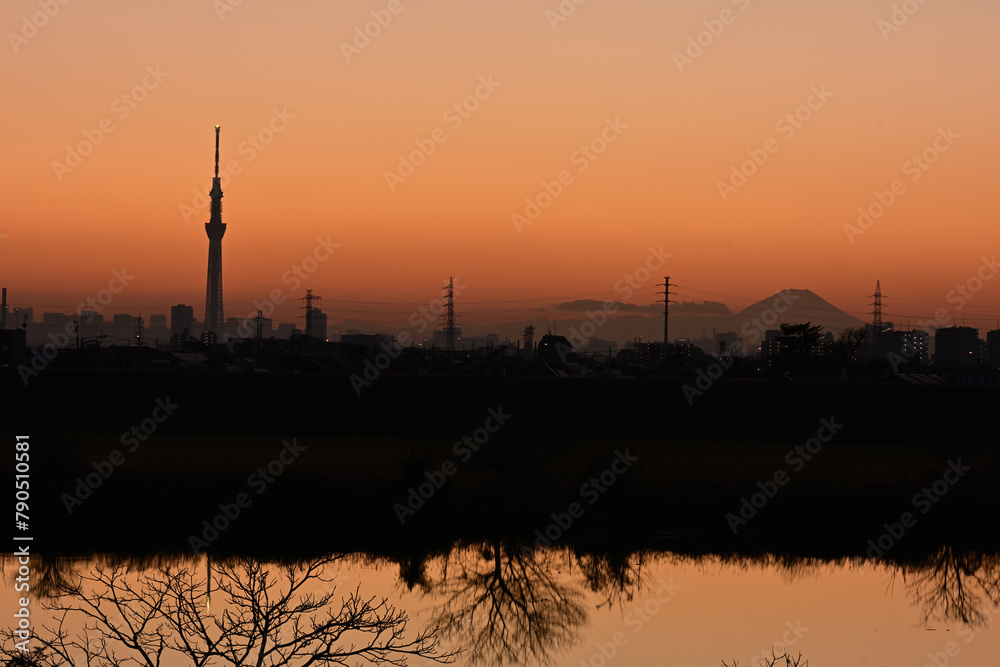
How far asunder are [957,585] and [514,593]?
12983mm

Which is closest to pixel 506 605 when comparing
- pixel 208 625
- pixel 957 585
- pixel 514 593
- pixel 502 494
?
pixel 514 593

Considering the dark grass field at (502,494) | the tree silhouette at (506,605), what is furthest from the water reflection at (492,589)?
the dark grass field at (502,494)

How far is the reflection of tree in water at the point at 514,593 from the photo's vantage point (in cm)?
2436

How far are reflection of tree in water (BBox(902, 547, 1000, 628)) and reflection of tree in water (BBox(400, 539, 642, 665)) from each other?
806 centimetres

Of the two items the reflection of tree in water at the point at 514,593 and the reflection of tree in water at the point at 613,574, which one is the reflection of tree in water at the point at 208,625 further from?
the reflection of tree in water at the point at 613,574

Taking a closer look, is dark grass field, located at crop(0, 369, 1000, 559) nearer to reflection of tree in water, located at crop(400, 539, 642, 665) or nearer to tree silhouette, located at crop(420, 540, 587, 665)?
reflection of tree in water, located at crop(400, 539, 642, 665)

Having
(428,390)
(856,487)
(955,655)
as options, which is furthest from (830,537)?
(428,390)

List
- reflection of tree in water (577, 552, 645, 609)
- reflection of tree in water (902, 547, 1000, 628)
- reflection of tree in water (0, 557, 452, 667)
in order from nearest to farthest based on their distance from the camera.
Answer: reflection of tree in water (0, 557, 452, 667) < reflection of tree in water (902, 547, 1000, 628) < reflection of tree in water (577, 552, 645, 609)

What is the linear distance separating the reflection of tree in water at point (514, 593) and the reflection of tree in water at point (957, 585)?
317 inches

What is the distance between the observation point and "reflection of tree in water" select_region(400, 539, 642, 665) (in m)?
24.4

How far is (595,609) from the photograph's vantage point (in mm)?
27484

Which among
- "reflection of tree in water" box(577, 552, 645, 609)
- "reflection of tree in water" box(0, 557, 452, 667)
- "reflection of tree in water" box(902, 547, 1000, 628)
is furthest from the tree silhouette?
"reflection of tree in water" box(902, 547, 1000, 628)

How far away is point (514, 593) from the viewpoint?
28500 mm

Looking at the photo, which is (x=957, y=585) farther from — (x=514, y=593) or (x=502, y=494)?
(x=502, y=494)
